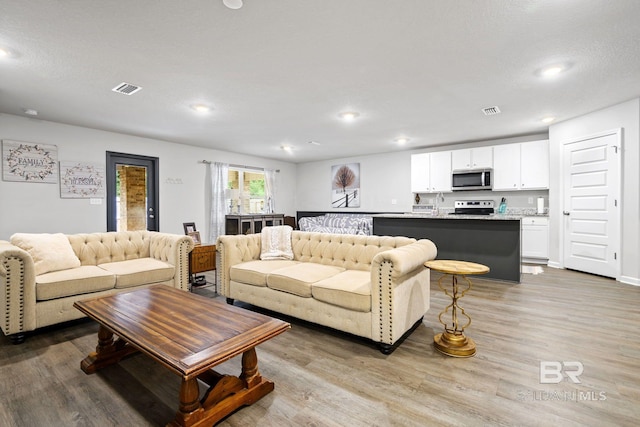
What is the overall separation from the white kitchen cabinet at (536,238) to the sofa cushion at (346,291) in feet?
14.5

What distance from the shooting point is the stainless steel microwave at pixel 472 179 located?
6031 mm

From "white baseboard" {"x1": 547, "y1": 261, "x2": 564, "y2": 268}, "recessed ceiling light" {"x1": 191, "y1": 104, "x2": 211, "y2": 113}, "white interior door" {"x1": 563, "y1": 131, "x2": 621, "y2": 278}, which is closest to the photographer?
"recessed ceiling light" {"x1": 191, "y1": 104, "x2": 211, "y2": 113}

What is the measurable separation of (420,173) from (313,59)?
188 inches

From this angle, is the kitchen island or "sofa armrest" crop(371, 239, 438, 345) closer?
"sofa armrest" crop(371, 239, 438, 345)

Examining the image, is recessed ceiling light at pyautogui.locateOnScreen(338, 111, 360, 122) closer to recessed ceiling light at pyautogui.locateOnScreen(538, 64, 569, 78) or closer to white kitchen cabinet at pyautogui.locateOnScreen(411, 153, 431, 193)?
recessed ceiling light at pyautogui.locateOnScreen(538, 64, 569, 78)

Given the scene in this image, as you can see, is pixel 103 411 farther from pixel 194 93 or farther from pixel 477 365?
pixel 194 93

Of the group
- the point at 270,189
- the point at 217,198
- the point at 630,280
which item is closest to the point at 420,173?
the point at 630,280

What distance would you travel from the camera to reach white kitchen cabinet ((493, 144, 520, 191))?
5781 millimetres

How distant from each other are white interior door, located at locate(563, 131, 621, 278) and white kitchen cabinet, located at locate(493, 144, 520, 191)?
2.56ft

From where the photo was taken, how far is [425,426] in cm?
155

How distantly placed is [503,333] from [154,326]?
2811 millimetres

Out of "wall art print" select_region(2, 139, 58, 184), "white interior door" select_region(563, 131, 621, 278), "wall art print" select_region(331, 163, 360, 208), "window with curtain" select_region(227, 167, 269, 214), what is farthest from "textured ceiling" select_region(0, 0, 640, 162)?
"wall art print" select_region(331, 163, 360, 208)

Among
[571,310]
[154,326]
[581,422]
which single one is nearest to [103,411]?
[154,326]

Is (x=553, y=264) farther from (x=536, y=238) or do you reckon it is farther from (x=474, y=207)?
(x=474, y=207)
